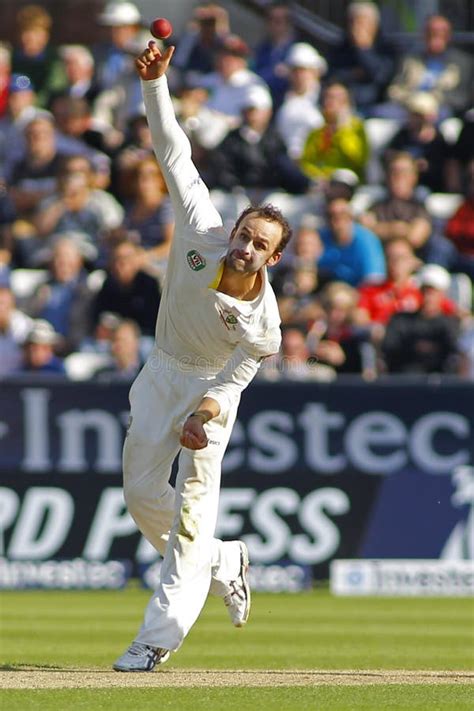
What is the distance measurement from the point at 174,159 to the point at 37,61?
1122 cm

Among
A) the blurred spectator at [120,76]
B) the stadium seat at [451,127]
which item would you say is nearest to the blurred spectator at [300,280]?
the stadium seat at [451,127]

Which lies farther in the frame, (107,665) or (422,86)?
(422,86)

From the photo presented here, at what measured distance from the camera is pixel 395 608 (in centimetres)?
1166

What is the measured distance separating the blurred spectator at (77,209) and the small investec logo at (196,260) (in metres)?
8.34

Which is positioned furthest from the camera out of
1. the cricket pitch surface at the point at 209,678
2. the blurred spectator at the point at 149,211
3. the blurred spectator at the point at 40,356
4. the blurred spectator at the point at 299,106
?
the blurred spectator at the point at 299,106

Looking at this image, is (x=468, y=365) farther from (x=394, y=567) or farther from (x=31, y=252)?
(x=31, y=252)

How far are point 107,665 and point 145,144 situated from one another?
366 inches

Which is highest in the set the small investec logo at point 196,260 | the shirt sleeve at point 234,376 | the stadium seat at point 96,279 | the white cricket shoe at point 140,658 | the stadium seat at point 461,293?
the small investec logo at point 196,260

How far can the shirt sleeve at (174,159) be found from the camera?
676cm

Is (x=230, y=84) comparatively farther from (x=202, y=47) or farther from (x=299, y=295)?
(x=299, y=295)

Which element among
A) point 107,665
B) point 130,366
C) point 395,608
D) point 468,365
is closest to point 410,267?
point 468,365

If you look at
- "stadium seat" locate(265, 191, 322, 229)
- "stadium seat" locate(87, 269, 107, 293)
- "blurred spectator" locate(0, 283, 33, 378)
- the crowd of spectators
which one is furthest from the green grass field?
"stadium seat" locate(265, 191, 322, 229)

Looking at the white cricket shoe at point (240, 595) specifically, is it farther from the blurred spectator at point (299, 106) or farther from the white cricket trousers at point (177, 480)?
the blurred spectator at point (299, 106)

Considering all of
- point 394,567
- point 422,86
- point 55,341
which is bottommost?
point 394,567
